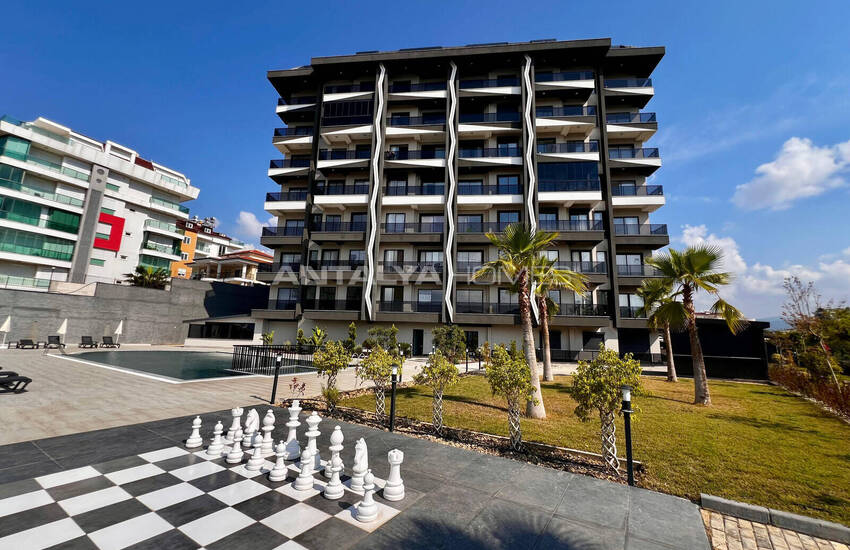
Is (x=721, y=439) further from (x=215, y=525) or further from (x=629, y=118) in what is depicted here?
(x=629, y=118)

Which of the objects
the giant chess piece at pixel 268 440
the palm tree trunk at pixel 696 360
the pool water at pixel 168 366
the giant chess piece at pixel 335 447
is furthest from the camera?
the pool water at pixel 168 366

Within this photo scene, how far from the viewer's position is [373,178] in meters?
30.0

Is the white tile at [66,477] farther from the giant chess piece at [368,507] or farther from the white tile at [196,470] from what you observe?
the giant chess piece at [368,507]

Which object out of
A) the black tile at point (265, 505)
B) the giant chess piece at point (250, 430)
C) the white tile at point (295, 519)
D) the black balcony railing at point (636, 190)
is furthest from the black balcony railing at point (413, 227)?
the white tile at point (295, 519)

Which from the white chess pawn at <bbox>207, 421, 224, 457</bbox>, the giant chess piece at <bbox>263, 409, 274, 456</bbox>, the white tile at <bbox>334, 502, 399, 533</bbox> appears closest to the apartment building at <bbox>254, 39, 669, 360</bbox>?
the giant chess piece at <bbox>263, 409, 274, 456</bbox>

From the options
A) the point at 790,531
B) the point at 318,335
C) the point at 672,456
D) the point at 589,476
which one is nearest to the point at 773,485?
the point at 672,456

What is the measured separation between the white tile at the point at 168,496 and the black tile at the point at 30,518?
2.29ft

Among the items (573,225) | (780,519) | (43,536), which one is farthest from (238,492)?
(573,225)

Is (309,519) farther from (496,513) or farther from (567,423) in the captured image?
(567,423)

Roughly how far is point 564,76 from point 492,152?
9.55 m

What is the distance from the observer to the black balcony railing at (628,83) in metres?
29.8

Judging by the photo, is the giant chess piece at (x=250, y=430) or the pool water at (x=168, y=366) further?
the pool water at (x=168, y=366)

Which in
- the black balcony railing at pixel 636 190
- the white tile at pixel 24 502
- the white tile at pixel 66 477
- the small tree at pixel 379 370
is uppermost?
the black balcony railing at pixel 636 190

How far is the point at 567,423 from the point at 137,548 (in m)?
9.09
